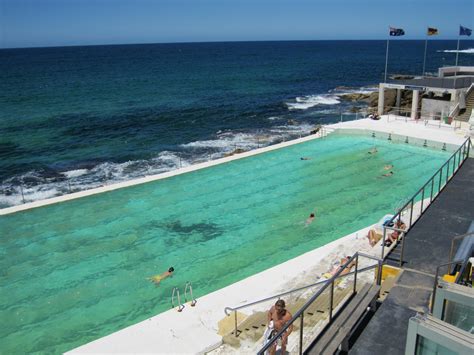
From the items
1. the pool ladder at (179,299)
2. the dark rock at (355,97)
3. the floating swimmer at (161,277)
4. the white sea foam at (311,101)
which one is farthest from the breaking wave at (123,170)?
the dark rock at (355,97)

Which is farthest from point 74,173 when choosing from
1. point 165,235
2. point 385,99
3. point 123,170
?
point 385,99

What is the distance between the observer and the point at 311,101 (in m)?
56.8

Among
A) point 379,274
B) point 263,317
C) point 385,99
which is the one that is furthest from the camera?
point 385,99

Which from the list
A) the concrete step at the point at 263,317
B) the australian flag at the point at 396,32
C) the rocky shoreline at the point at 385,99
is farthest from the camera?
the rocky shoreline at the point at 385,99

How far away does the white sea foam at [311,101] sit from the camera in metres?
52.6

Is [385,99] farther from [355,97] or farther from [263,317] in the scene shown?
[263,317]

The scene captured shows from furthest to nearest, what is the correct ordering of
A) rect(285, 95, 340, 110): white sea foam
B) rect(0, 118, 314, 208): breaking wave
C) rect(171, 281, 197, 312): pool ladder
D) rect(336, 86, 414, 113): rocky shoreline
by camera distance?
rect(285, 95, 340, 110): white sea foam < rect(336, 86, 414, 113): rocky shoreline < rect(0, 118, 314, 208): breaking wave < rect(171, 281, 197, 312): pool ladder

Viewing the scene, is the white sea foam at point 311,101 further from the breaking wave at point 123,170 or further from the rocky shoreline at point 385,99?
the breaking wave at point 123,170

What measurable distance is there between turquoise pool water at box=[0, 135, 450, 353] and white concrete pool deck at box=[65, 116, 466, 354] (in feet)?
3.38

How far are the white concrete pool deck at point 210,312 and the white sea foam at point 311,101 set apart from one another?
39.5 metres

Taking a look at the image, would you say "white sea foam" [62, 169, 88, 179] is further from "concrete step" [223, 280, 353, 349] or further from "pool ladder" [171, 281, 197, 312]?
"concrete step" [223, 280, 353, 349]

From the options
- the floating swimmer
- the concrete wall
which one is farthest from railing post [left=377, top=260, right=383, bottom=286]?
the concrete wall

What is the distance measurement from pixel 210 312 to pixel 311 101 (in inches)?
1928

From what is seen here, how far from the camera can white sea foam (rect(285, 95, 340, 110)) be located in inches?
2072
